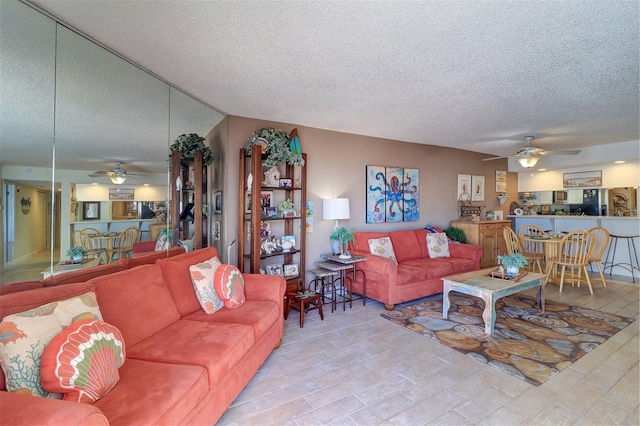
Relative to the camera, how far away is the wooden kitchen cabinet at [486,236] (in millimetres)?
5480

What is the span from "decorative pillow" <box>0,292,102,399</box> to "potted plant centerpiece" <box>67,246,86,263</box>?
0.68 metres

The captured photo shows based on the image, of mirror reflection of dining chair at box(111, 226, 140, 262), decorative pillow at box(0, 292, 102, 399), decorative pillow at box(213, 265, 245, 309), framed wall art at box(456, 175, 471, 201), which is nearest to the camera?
decorative pillow at box(0, 292, 102, 399)

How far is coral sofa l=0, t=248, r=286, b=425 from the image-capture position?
1.21 metres

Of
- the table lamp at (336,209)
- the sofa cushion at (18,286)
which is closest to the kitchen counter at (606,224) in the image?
the table lamp at (336,209)

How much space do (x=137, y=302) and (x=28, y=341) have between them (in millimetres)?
721

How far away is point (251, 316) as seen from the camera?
91.0 inches

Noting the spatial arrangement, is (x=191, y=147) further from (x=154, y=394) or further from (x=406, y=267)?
(x=406, y=267)

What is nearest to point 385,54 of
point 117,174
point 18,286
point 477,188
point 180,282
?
point 117,174

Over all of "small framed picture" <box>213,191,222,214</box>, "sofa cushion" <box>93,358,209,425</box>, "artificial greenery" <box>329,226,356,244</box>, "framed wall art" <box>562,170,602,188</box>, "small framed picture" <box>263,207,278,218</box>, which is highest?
"framed wall art" <box>562,170,602,188</box>

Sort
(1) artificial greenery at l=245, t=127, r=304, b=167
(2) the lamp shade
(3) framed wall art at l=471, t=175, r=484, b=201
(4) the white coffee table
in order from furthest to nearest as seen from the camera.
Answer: (3) framed wall art at l=471, t=175, r=484, b=201
(2) the lamp shade
(1) artificial greenery at l=245, t=127, r=304, b=167
(4) the white coffee table

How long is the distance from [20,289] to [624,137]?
308 inches

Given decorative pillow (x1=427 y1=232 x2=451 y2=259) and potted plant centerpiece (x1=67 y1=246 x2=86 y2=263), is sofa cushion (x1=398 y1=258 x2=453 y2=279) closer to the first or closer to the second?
decorative pillow (x1=427 y1=232 x2=451 y2=259)

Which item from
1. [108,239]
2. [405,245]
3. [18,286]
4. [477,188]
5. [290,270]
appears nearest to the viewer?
[18,286]

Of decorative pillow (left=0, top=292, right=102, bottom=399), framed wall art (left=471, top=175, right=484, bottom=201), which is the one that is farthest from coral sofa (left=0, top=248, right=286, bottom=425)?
framed wall art (left=471, top=175, right=484, bottom=201)
